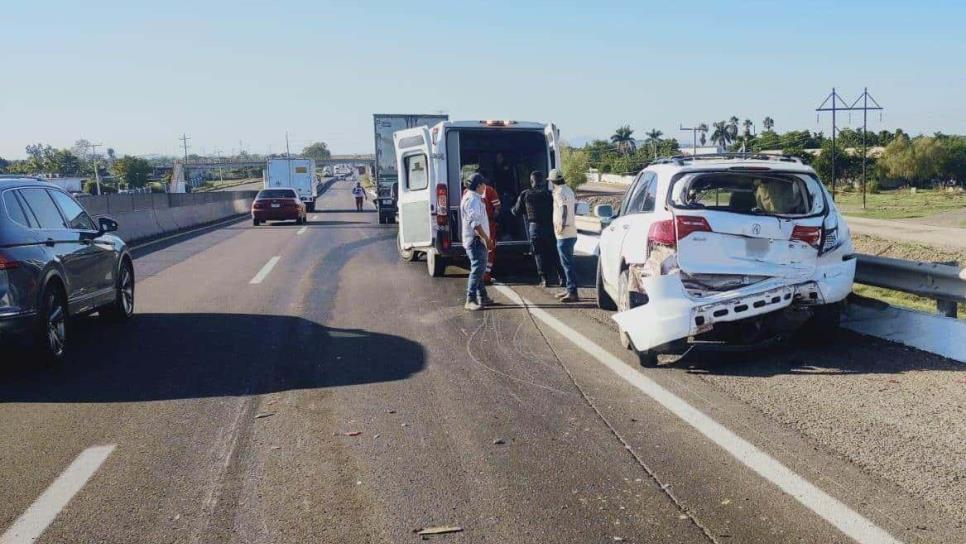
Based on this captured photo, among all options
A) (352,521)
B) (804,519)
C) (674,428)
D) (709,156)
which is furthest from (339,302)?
(804,519)

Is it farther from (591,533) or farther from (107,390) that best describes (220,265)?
(591,533)

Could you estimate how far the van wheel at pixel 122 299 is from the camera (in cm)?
1012

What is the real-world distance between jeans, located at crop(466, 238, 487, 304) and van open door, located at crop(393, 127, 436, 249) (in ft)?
→ 8.29

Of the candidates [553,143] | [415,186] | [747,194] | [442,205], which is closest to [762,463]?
[747,194]

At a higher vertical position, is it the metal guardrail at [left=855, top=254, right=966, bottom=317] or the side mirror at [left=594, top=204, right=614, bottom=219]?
the side mirror at [left=594, top=204, right=614, bottom=219]

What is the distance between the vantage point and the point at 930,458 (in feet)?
16.2

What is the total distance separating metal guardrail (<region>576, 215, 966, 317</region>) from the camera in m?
7.40

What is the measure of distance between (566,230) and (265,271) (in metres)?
6.65

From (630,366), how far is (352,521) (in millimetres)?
3768

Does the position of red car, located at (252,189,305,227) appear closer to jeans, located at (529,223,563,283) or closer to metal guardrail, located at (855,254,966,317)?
jeans, located at (529,223,563,283)

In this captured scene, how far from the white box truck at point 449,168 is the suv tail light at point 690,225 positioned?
6.41m

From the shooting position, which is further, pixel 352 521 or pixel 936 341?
pixel 936 341

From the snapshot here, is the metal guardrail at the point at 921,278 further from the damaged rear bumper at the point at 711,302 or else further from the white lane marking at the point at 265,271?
the white lane marking at the point at 265,271

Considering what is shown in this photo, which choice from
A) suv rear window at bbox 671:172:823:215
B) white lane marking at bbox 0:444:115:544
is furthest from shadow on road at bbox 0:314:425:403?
suv rear window at bbox 671:172:823:215
